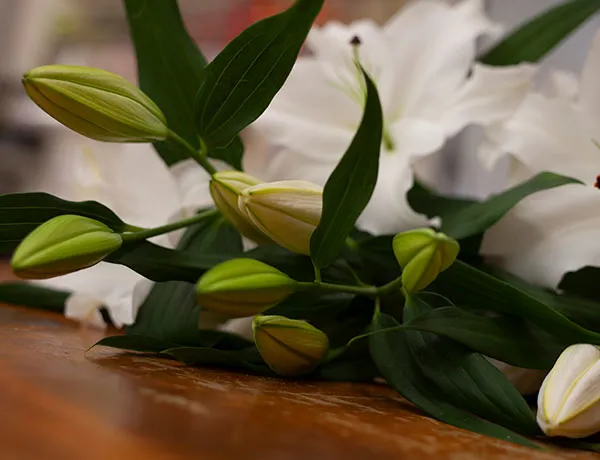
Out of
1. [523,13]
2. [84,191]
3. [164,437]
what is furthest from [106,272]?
[523,13]

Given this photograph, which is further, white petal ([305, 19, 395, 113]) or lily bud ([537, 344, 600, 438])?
white petal ([305, 19, 395, 113])

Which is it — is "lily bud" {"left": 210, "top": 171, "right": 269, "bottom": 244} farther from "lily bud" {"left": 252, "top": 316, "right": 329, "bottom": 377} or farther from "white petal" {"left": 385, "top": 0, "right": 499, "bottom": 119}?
"white petal" {"left": 385, "top": 0, "right": 499, "bottom": 119}

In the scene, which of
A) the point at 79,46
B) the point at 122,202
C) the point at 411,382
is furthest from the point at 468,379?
the point at 79,46

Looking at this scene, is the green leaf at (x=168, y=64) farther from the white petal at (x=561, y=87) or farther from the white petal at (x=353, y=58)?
the white petal at (x=561, y=87)

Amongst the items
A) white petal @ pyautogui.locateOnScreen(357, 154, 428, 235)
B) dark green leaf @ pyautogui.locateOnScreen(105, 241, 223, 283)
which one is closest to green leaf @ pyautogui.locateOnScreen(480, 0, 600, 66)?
white petal @ pyautogui.locateOnScreen(357, 154, 428, 235)

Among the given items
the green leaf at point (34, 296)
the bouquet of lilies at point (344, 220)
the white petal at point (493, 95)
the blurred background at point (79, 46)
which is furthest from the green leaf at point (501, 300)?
the blurred background at point (79, 46)
